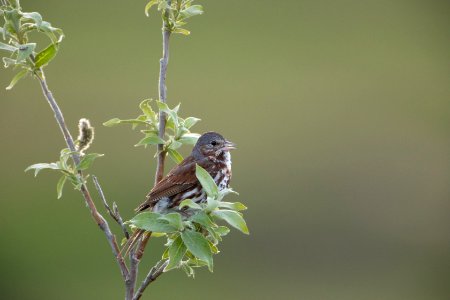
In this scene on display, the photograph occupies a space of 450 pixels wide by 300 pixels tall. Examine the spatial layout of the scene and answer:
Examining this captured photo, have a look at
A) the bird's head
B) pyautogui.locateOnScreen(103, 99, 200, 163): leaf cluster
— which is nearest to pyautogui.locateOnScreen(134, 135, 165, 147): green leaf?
pyautogui.locateOnScreen(103, 99, 200, 163): leaf cluster

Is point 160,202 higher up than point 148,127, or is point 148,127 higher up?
point 148,127

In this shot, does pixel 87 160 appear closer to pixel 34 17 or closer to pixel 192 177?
pixel 34 17

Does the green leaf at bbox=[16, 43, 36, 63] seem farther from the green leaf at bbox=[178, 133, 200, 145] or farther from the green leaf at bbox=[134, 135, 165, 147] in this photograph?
the green leaf at bbox=[178, 133, 200, 145]

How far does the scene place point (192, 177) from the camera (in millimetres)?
3742

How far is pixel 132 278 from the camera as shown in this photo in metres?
2.39

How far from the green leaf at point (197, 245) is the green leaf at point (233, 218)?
10 cm

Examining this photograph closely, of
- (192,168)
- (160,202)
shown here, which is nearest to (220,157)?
(192,168)

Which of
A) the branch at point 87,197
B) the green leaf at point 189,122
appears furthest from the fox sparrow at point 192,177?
the branch at point 87,197

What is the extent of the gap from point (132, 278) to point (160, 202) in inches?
51.2

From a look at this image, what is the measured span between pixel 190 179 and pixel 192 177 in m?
0.02

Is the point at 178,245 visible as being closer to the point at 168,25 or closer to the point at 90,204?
the point at 90,204

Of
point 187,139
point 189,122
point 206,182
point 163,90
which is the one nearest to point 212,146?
point 189,122

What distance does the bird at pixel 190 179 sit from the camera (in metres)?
3.44

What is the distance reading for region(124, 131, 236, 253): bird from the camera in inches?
135
